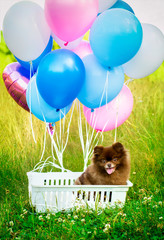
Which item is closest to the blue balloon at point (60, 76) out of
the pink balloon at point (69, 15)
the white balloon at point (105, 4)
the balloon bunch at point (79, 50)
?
the balloon bunch at point (79, 50)

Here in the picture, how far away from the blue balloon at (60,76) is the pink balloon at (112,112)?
→ 50cm

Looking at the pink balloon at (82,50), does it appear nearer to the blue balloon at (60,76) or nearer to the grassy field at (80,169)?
the blue balloon at (60,76)

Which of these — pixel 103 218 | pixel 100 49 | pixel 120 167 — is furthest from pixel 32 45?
pixel 103 218

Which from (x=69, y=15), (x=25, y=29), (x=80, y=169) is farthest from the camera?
A: (x=80, y=169)

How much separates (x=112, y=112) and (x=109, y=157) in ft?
1.44

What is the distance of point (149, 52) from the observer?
2660mm

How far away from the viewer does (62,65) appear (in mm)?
2348

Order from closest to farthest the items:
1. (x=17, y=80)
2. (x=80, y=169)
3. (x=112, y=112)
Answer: (x=112, y=112) < (x=17, y=80) < (x=80, y=169)

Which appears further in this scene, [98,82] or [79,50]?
[79,50]

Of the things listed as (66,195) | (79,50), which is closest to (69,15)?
(79,50)

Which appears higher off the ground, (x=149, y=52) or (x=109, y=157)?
(x=149, y=52)

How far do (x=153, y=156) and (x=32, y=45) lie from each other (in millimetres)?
1717

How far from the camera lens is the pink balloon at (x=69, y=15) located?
2.26m

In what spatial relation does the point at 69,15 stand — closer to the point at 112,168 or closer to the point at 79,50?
the point at 79,50
